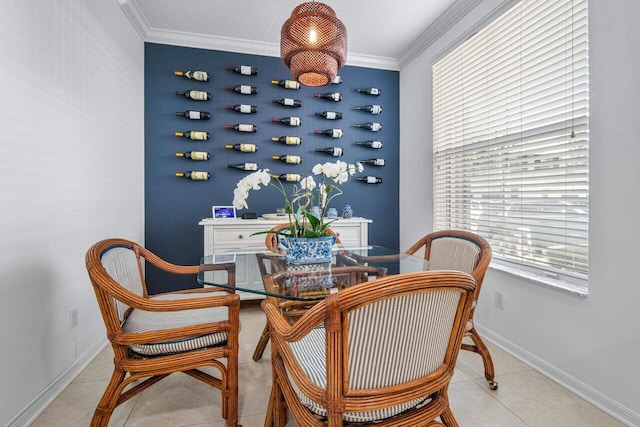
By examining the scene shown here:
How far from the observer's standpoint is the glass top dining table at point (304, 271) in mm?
1266

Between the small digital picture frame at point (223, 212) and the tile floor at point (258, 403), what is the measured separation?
1561mm

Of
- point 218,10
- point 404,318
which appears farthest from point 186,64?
point 404,318

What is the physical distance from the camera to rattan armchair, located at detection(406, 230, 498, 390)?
1.63m

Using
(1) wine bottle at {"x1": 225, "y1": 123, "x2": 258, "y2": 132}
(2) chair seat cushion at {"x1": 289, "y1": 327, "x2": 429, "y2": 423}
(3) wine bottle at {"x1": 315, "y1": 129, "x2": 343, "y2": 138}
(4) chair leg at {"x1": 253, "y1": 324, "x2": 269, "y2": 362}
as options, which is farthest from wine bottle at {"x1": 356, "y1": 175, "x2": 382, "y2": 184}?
(2) chair seat cushion at {"x1": 289, "y1": 327, "x2": 429, "y2": 423}

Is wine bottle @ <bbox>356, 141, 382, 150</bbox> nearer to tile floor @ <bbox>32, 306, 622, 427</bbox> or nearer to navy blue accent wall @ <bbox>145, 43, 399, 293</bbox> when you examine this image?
navy blue accent wall @ <bbox>145, 43, 399, 293</bbox>

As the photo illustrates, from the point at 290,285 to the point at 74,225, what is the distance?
1.50 metres

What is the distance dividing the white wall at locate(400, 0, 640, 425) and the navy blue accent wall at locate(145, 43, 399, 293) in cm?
223

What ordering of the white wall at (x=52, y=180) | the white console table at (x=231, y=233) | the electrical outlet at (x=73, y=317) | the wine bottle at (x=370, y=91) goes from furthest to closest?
the wine bottle at (x=370, y=91) → the white console table at (x=231, y=233) → the electrical outlet at (x=73, y=317) → the white wall at (x=52, y=180)

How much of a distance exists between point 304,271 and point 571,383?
1637 mm

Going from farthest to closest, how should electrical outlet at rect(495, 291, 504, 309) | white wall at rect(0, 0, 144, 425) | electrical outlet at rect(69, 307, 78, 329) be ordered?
1. electrical outlet at rect(495, 291, 504, 309)
2. electrical outlet at rect(69, 307, 78, 329)
3. white wall at rect(0, 0, 144, 425)

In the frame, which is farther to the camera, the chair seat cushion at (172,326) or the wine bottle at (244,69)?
the wine bottle at (244,69)

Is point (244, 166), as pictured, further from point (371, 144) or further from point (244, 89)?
point (371, 144)

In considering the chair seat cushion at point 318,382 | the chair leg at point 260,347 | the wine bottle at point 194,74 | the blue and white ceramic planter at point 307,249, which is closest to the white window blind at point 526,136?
the blue and white ceramic planter at point 307,249

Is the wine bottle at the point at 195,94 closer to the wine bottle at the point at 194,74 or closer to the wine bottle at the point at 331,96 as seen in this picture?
the wine bottle at the point at 194,74
